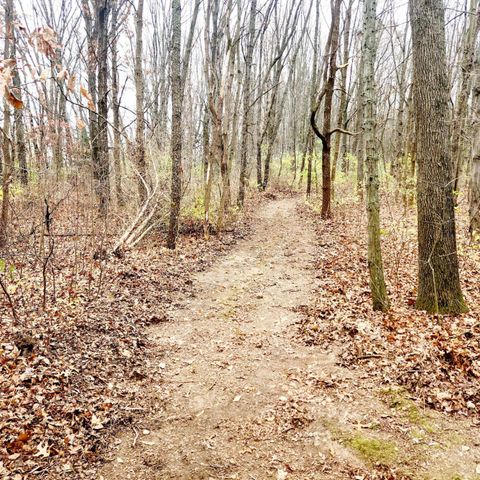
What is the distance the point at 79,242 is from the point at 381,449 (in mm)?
8618

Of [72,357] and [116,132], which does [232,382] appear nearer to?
[72,357]

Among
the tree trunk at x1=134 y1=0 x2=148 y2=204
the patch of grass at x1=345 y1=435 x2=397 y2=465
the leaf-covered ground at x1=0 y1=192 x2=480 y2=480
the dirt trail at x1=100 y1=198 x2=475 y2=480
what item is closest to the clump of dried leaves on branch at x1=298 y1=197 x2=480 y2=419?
the leaf-covered ground at x1=0 y1=192 x2=480 y2=480

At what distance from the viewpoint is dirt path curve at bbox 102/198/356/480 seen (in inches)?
145

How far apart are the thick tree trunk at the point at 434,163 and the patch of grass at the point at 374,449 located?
8.40ft

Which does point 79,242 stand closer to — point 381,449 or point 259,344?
point 259,344

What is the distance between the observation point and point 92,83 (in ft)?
48.8

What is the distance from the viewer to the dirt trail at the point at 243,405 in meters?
3.64

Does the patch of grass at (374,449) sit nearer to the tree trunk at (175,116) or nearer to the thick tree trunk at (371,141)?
the thick tree trunk at (371,141)

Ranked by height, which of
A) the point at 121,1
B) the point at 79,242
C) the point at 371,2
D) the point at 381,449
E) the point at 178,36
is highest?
the point at 121,1

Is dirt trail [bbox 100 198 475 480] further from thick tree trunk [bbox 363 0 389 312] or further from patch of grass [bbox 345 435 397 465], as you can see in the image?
thick tree trunk [bbox 363 0 389 312]

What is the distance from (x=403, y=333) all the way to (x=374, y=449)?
2125 millimetres

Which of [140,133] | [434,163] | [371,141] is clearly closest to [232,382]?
[371,141]

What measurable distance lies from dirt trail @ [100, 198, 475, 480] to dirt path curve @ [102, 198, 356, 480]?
0.01 metres

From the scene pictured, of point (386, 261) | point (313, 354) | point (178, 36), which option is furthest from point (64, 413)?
point (178, 36)
